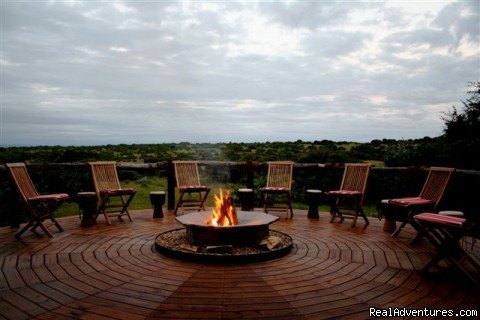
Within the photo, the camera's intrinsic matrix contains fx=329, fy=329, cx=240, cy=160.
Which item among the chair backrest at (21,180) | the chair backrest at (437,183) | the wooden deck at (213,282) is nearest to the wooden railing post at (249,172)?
the wooden deck at (213,282)

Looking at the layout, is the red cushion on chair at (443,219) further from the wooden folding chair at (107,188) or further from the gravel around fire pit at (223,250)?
the wooden folding chair at (107,188)

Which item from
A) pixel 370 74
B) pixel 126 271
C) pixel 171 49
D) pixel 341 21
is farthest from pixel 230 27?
pixel 126 271

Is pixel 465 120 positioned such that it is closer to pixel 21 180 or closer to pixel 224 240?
pixel 224 240

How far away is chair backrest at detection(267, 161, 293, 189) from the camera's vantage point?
266 inches

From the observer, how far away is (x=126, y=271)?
11.0 feet

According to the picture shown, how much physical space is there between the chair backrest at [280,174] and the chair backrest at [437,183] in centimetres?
245

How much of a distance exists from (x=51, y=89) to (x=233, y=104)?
8277 millimetres

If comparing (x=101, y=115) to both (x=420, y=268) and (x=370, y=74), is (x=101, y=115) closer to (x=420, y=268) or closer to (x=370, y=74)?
(x=370, y=74)

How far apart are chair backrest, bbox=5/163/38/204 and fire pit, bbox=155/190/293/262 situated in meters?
2.13

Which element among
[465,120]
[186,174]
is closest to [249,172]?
[186,174]

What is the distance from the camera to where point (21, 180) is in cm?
493

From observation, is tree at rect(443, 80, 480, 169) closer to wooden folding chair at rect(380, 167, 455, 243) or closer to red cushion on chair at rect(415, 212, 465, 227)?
wooden folding chair at rect(380, 167, 455, 243)

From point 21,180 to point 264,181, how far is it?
871cm

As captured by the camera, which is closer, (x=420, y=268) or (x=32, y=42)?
(x=420, y=268)
